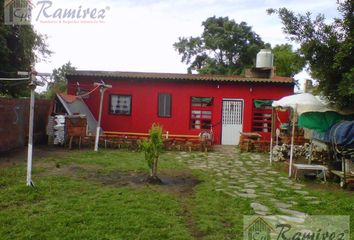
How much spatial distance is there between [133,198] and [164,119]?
10.8m

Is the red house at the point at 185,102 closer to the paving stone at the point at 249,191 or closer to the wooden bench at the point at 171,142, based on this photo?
the wooden bench at the point at 171,142

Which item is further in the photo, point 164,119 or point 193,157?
point 164,119

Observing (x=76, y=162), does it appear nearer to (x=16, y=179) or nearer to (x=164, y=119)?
(x=16, y=179)

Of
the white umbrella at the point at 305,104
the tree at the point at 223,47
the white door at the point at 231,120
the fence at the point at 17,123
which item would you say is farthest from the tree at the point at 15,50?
the tree at the point at 223,47

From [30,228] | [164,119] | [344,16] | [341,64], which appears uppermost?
[344,16]

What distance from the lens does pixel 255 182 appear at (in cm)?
864

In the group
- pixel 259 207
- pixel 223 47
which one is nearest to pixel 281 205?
pixel 259 207

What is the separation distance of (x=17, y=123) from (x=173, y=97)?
7.06 meters

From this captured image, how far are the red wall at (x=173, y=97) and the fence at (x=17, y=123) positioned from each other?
2.91 meters

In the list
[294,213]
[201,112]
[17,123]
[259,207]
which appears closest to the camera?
[294,213]

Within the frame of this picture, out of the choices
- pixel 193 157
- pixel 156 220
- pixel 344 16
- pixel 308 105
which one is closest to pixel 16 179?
pixel 156 220

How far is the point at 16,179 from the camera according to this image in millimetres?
7867

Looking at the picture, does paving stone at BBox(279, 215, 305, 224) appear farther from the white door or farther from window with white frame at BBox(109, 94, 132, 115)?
window with white frame at BBox(109, 94, 132, 115)

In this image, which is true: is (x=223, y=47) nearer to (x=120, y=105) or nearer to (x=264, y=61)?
(x=264, y=61)
